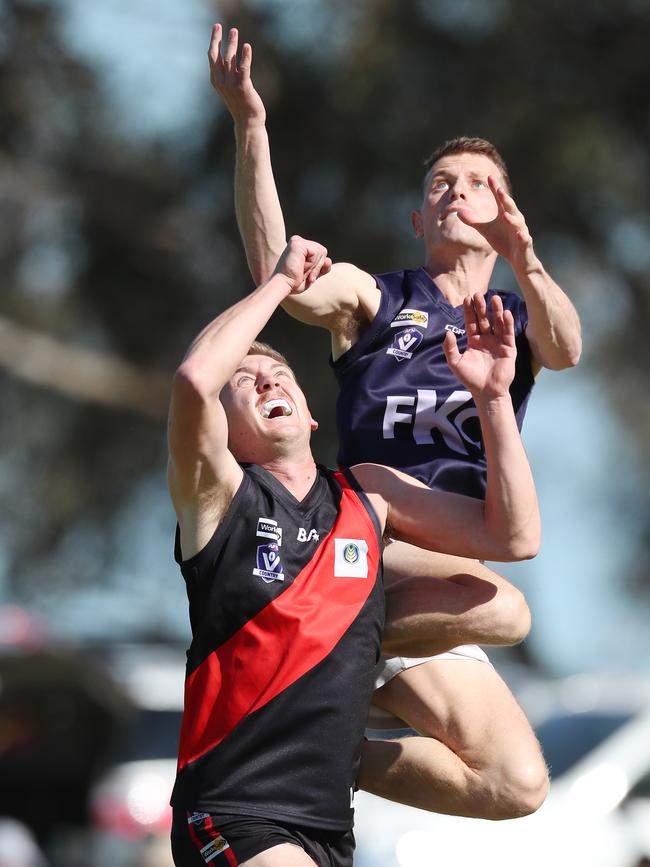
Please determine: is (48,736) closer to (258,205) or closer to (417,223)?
(417,223)

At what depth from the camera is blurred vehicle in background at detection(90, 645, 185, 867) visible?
11.6 meters

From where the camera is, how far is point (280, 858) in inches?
183

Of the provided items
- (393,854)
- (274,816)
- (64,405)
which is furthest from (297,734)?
(64,405)

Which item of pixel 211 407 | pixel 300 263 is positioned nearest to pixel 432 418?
pixel 300 263

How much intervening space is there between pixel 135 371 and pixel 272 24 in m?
5.49

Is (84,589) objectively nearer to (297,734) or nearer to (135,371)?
(135,371)

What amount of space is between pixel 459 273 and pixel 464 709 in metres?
1.73

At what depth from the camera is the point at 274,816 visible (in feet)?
15.7

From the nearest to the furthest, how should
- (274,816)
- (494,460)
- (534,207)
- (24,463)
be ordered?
(274,816) → (494,460) → (534,207) → (24,463)

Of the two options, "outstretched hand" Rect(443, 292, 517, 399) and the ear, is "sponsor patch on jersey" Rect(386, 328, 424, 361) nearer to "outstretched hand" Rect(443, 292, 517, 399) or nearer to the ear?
"outstretched hand" Rect(443, 292, 517, 399)

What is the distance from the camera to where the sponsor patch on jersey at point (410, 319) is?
5.82m

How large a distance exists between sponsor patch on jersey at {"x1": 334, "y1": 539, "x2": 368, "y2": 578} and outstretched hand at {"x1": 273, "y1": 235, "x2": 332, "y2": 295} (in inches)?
34.1

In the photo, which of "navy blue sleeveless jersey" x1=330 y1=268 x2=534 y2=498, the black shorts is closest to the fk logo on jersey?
"navy blue sleeveless jersey" x1=330 y1=268 x2=534 y2=498

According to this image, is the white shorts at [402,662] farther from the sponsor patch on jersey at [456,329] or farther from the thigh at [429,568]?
the sponsor patch on jersey at [456,329]
